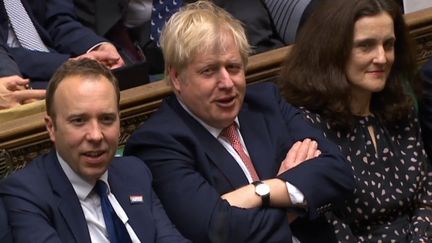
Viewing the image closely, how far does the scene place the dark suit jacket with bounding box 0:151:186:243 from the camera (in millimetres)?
2492

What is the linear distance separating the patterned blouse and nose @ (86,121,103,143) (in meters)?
0.82

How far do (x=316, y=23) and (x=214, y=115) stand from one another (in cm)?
54

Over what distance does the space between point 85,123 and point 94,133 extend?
0.12ft

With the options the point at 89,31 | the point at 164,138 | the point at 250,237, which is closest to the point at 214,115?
the point at 164,138

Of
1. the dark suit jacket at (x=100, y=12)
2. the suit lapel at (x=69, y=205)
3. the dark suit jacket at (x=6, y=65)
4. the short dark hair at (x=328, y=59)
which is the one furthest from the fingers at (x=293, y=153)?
the dark suit jacket at (x=100, y=12)

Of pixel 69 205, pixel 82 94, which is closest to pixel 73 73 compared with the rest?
pixel 82 94

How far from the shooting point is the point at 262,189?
9.20 feet

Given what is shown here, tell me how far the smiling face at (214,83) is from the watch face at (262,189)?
0.22 metres

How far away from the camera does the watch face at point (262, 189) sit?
2.80 metres

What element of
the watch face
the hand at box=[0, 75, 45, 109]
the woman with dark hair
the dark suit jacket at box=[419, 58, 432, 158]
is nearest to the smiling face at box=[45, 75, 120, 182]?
the watch face

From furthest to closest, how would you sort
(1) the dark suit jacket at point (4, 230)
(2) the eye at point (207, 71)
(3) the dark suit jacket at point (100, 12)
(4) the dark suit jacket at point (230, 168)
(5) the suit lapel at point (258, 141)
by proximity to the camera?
(3) the dark suit jacket at point (100, 12) < (5) the suit lapel at point (258, 141) < (2) the eye at point (207, 71) < (4) the dark suit jacket at point (230, 168) < (1) the dark suit jacket at point (4, 230)

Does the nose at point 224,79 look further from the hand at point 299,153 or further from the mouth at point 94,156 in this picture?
the mouth at point 94,156

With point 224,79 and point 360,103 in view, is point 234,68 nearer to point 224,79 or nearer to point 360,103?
point 224,79

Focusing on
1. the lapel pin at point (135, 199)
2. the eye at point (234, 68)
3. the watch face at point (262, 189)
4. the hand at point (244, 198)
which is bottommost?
the hand at point (244, 198)
